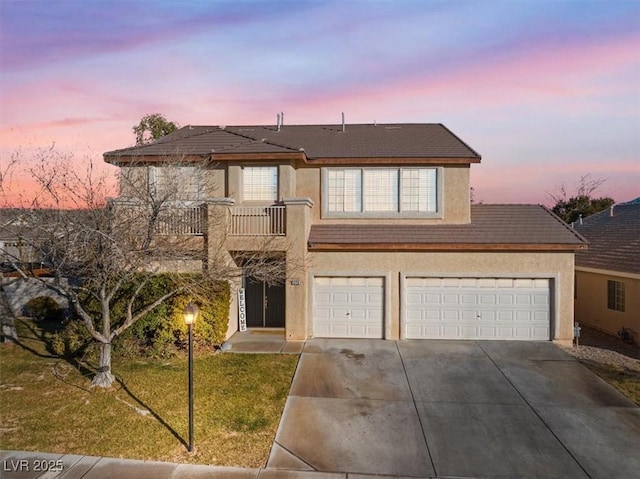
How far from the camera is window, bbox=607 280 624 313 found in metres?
14.3

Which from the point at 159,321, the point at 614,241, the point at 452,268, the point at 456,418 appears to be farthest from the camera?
the point at 614,241

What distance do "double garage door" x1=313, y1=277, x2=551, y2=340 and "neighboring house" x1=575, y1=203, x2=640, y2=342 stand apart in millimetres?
3558

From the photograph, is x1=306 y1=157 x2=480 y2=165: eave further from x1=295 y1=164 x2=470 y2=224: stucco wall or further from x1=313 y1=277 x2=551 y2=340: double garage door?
x1=313 y1=277 x2=551 y2=340: double garage door

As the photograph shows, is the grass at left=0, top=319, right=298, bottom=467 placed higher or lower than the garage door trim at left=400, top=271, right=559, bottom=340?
lower

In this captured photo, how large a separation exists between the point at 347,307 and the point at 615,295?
34.4 ft

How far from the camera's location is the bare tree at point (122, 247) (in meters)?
9.13

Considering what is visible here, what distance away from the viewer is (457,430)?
7398 mm

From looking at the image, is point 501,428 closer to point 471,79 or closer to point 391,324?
point 391,324

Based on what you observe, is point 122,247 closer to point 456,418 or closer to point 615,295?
point 456,418

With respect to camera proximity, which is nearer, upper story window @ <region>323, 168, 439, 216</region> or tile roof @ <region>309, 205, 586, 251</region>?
tile roof @ <region>309, 205, 586, 251</region>

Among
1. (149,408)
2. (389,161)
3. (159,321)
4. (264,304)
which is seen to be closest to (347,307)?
(264,304)

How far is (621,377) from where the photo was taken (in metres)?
10.2

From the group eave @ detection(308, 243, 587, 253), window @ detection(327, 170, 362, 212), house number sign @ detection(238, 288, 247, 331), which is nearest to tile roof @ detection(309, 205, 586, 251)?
eave @ detection(308, 243, 587, 253)

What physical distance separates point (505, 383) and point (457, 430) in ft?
9.87
